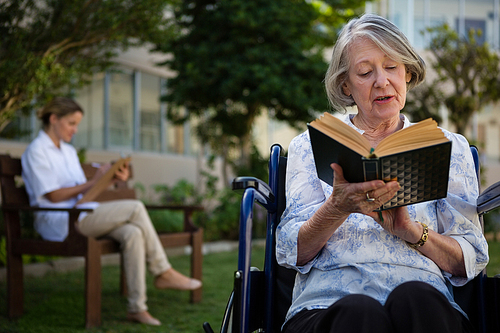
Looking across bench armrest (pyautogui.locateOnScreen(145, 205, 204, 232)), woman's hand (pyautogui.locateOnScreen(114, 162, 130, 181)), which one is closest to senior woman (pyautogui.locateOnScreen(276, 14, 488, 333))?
woman's hand (pyautogui.locateOnScreen(114, 162, 130, 181))

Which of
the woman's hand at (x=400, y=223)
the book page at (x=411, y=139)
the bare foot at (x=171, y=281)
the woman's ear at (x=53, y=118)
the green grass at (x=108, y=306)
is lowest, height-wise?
the green grass at (x=108, y=306)

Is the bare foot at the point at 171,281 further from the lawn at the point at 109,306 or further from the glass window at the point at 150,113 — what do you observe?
the glass window at the point at 150,113

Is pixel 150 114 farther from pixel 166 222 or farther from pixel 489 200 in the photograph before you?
pixel 489 200

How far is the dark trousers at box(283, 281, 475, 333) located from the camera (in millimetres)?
1249

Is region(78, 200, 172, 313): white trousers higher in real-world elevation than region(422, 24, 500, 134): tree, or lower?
lower

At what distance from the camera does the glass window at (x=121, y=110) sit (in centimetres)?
995

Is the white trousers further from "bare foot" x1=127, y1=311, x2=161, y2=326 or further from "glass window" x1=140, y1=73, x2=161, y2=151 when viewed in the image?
"glass window" x1=140, y1=73, x2=161, y2=151

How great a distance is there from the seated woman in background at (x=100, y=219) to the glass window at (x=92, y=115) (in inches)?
215

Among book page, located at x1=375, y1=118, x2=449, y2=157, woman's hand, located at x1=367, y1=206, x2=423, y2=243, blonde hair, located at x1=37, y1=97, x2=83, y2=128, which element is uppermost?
blonde hair, located at x1=37, y1=97, x2=83, y2=128

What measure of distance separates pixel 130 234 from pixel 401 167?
254 cm

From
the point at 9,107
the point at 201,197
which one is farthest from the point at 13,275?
the point at 201,197

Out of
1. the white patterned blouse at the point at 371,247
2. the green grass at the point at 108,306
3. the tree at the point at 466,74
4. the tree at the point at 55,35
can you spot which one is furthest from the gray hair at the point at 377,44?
the tree at the point at 466,74

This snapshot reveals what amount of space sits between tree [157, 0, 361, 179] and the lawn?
11.5 feet

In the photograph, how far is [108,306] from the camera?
3.81m
